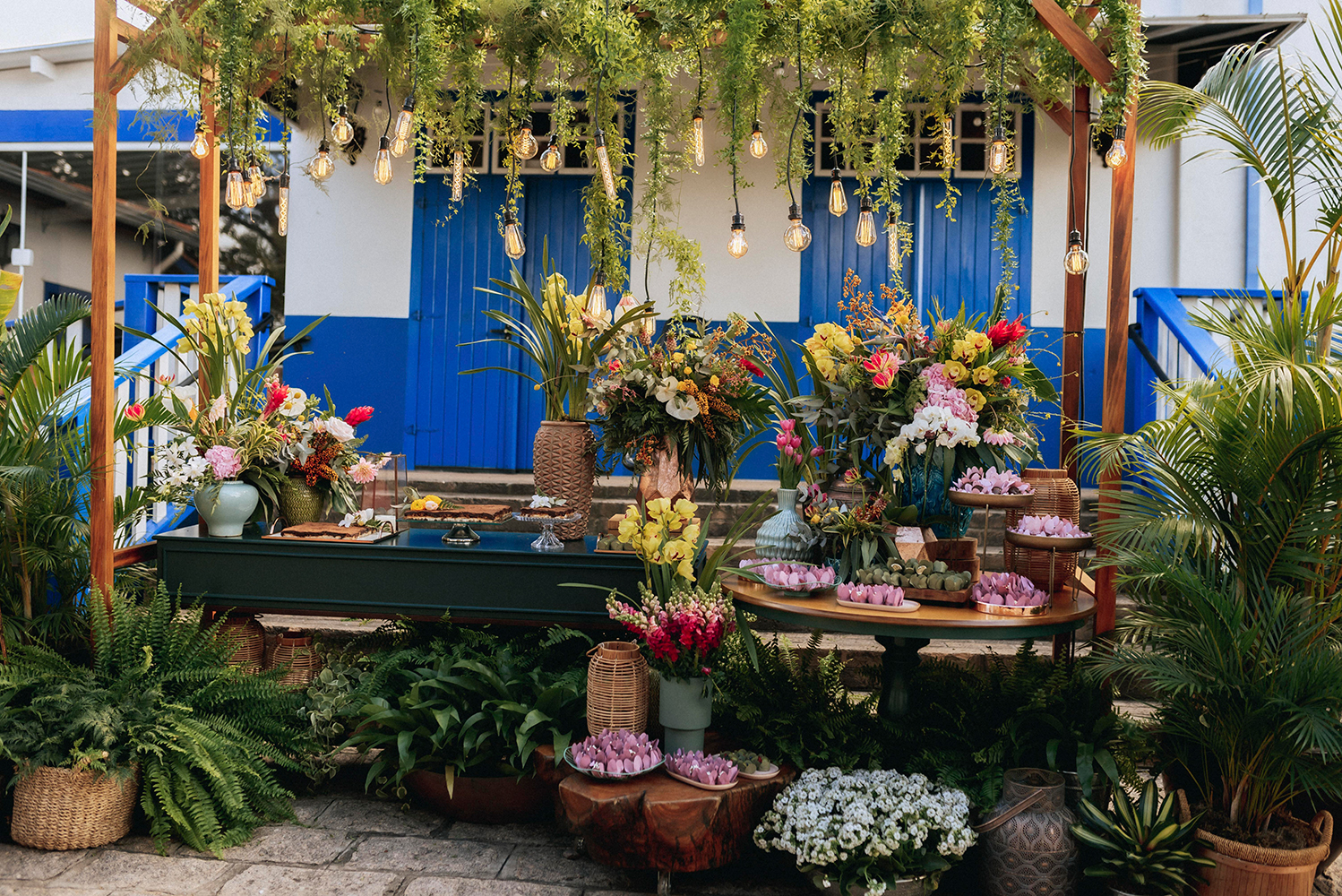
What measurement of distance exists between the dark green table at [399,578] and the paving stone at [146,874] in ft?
3.08

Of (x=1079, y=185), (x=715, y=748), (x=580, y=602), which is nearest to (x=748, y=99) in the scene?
(x=1079, y=185)

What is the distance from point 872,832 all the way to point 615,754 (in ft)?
2.63

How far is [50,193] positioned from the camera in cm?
877

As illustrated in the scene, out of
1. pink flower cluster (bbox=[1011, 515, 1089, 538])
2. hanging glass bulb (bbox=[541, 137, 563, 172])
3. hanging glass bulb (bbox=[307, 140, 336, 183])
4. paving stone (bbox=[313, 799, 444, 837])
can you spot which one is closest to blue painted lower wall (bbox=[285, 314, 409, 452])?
hanging glass bulb (bbox=[307, 140, 336, 183])

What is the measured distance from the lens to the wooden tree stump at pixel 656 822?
9.27ft

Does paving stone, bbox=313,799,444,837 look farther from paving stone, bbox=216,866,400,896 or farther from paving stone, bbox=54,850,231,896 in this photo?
paving stone, bbox=54,850,231,896

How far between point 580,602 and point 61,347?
7.75ft

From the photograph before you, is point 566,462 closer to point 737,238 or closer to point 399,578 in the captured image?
point 399,578

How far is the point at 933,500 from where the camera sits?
3.38 metres

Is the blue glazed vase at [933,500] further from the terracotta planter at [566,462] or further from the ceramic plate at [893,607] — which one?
the terracotta planter at [566,462]

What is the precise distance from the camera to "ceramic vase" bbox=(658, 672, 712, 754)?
10.0 ft

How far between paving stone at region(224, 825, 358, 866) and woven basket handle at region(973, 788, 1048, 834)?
6.82ft

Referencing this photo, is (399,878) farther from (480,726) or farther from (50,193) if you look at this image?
(50,193)

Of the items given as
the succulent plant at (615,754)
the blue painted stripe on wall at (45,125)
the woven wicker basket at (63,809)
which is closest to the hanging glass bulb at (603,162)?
the succulent plant at (615,754)
